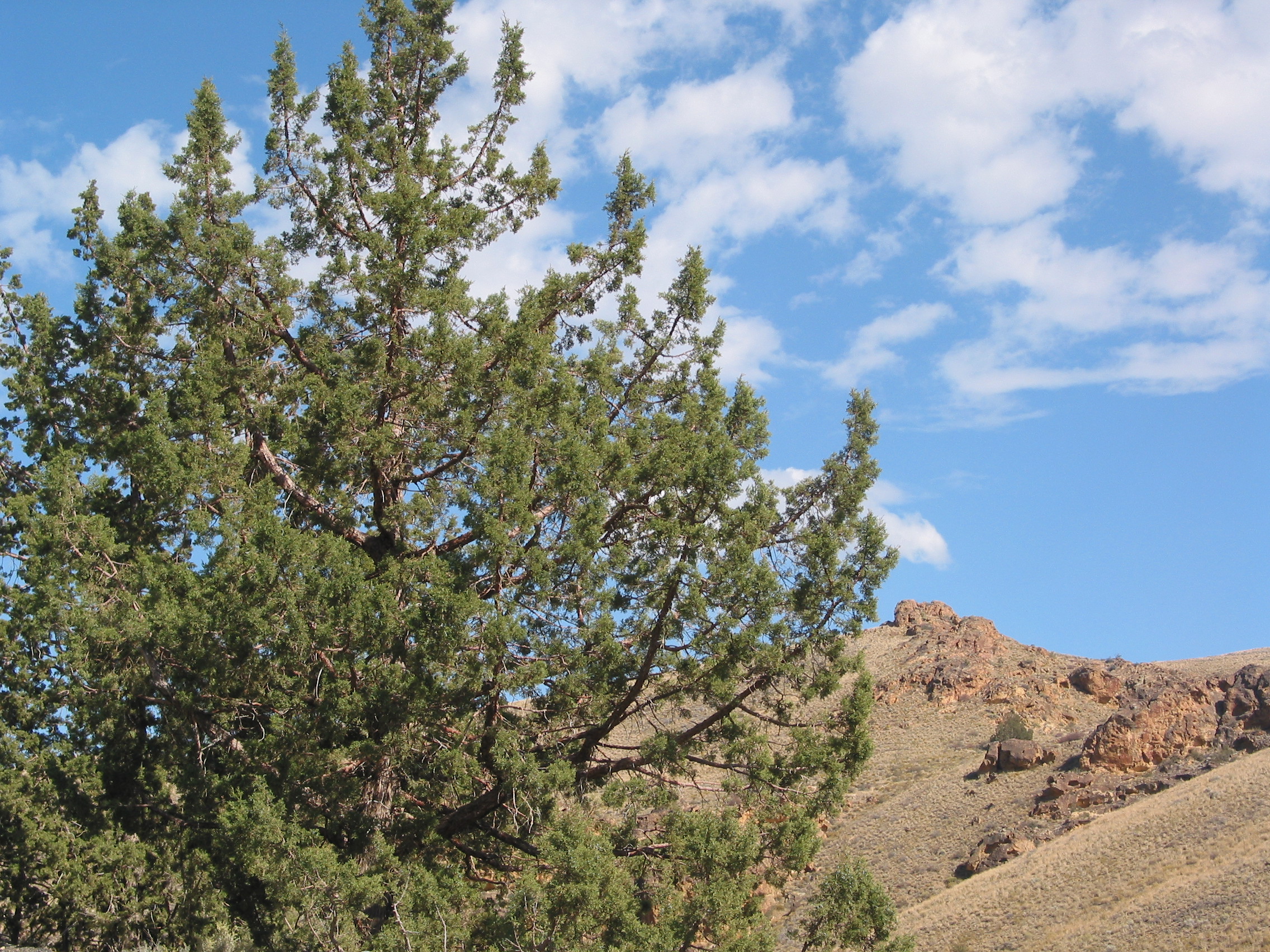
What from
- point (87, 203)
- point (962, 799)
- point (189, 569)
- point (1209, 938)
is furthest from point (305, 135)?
point (962, 799)

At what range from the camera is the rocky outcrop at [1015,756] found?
3491 centimetres

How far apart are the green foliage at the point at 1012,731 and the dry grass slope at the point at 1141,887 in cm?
936

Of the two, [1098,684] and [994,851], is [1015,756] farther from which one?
[1098,684]

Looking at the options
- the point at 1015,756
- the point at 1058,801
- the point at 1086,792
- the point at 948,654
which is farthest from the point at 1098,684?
the point at 1058,801

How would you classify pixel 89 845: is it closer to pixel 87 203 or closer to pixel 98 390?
pixel 98 390

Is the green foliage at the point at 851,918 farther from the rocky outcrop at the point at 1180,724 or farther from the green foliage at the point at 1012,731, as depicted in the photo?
the green foliage at the point at 1012,731

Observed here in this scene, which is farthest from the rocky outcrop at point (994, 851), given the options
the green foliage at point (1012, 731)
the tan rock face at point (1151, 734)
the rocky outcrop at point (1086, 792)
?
the green foliage at point (1012, 731)

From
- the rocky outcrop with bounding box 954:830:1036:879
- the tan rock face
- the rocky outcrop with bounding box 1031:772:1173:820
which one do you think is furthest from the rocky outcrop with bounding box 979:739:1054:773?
the rocky outcrop with bounding box 954:830:1036:879

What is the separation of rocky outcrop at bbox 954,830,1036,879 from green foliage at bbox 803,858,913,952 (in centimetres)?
1922

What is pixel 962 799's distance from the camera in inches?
1312

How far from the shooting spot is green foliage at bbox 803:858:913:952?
10.5 meters

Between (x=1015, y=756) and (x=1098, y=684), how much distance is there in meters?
10.9

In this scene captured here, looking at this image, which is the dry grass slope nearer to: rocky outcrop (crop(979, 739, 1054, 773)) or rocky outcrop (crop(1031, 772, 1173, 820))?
rocky outcrop (crop(1031, 772, 1173, 820))

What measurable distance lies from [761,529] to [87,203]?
1000 centimetres
